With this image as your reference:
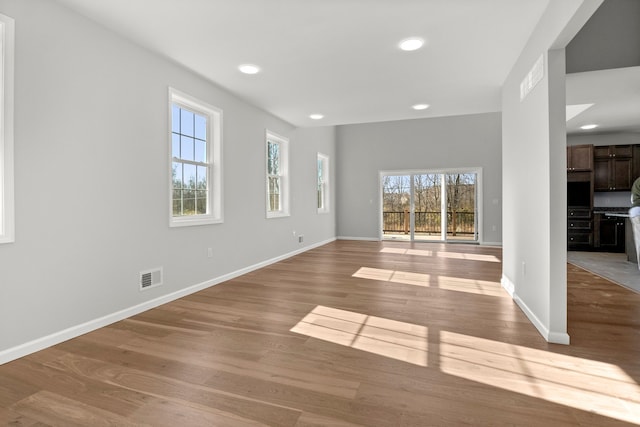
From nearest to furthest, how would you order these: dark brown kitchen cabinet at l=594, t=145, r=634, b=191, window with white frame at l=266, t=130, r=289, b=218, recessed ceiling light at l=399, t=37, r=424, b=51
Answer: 1. recessed ceiling light at l=399, t=37, r=424, b=51
2. window with white frame at l=266, t=130, r=289, b=218
3. dark brown kitchen cabinet at l=594, t=145, r=634, b=191

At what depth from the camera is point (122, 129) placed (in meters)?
2.93

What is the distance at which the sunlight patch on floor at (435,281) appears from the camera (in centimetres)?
384

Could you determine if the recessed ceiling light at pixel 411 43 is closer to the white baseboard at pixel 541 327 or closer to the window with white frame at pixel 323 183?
the white baseboard at pixel 541 327

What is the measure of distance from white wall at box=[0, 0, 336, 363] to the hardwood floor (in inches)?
12.0

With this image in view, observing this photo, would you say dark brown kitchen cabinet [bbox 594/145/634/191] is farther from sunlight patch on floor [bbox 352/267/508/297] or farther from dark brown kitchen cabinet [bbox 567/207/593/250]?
sunlight patch on floor [bbox 352/267/508/297]

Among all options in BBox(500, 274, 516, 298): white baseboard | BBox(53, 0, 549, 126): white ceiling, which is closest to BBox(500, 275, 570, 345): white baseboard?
BBox(500, 274, 516, 298): white baseboard

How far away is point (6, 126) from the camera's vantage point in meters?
2.10

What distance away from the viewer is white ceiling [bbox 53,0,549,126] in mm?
2479

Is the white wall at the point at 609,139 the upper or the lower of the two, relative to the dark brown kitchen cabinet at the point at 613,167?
upper

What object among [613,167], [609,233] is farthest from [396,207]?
[613,167]

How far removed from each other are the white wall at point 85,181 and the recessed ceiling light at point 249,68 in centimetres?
61

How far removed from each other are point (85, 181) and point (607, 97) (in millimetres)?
5803

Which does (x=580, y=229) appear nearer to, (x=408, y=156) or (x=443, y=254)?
(x=443, y=254)

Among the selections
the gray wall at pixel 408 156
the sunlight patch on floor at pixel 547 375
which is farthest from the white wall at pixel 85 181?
the gray wall at pixel 408 156
